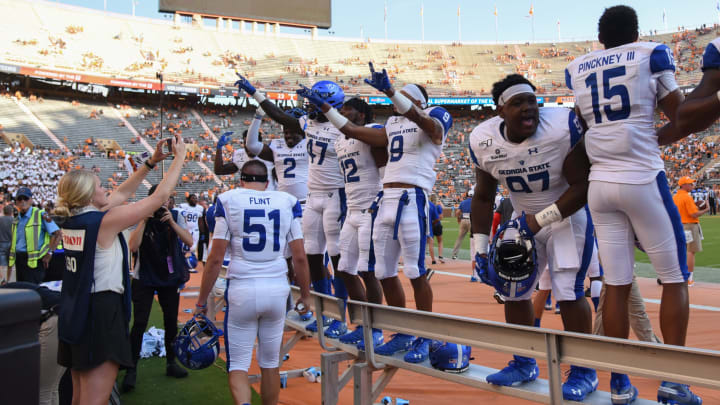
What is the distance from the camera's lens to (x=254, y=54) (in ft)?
144

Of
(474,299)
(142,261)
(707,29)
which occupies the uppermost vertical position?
(707,29)

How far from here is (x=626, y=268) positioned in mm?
3244

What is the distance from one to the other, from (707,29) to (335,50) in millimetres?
31266

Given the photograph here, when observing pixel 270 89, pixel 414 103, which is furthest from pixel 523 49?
pixel 414 103

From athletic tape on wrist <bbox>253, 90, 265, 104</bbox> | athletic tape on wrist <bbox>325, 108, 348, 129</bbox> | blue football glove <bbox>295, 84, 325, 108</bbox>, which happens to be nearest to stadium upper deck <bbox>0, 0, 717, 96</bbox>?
athletic tape on wrist <bbox>253, 90, 265, 104</bbox>

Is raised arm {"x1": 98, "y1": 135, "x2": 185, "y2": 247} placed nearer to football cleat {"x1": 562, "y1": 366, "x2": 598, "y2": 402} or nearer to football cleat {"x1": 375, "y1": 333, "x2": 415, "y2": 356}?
football cleat {"x1": 375, "y1": 333, "x2": 415, "y2": 356}

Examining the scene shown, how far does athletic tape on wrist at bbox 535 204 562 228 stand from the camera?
329cm

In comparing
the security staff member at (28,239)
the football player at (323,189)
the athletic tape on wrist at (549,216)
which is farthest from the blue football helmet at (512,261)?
the security staff member at (28,239)

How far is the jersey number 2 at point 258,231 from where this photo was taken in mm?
4043

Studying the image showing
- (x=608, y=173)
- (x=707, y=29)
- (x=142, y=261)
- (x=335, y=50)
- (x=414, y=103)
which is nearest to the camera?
(x=608, y=173)

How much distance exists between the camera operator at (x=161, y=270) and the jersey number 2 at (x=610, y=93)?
402cm

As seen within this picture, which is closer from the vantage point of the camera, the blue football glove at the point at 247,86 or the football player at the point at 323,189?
the football player at the point at 323,189

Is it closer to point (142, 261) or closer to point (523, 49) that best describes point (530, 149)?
point (142, 261)

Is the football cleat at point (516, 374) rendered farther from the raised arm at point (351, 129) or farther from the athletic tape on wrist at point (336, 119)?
the athletic tape on wrist at point (336, 119)
